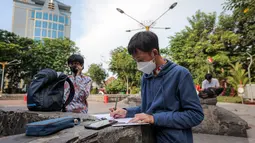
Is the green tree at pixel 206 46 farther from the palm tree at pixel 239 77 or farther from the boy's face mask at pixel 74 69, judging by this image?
the boy's face mask at pixel 74 69

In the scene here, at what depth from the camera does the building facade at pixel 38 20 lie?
4624cm

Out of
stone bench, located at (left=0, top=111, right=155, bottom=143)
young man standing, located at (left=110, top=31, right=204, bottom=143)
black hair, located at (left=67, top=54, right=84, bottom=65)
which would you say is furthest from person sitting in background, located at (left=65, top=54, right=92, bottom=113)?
young man standing, located at (left=110, top=31, right=204, bottom=143)

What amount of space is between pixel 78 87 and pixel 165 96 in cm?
148

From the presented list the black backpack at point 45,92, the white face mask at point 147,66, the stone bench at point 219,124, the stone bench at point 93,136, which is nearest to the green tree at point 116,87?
the stone bench at point 219,124

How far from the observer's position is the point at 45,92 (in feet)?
5.96

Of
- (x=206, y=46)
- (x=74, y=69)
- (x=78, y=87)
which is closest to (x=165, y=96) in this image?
(x=78, y=87)

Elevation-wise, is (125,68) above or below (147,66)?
above

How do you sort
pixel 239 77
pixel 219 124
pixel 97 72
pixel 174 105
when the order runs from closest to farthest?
1. pixel 174 105
2. pixel 219 124
3. pixel 239 77
4. pixel 97 72

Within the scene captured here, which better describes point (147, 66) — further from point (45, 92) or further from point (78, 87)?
point (78, 87)

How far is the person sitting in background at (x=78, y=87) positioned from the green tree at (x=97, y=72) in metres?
25.8

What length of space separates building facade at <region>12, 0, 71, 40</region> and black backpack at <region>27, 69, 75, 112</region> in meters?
49.6

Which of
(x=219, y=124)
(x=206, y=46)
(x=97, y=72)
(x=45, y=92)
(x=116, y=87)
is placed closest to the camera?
(x=45, y=92)

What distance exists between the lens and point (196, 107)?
3.65ft

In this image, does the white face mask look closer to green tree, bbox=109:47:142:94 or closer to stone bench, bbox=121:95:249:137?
stone bench, bbox=121:95:249:137
